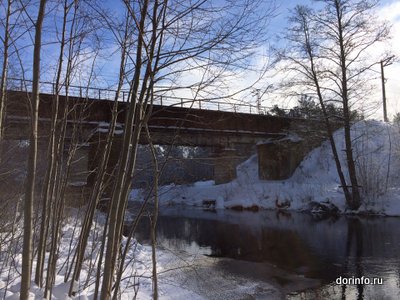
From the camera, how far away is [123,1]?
3283 mm

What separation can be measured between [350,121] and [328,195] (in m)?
5.02

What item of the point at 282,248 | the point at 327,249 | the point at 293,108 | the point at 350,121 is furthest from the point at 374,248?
the point at 293,108

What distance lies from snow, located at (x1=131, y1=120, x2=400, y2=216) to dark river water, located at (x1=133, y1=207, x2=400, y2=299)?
3041mm

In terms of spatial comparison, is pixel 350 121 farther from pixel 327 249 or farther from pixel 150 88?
pixel 150 88

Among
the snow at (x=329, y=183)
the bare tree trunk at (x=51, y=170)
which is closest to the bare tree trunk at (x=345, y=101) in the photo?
the snow at (x=329, y=183)

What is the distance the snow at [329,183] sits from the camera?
2388cm

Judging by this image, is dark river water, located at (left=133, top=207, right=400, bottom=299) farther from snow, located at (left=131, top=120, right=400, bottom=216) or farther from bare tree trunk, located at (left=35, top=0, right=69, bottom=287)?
bare tree trunk, located at (left=35, top=0, right=69, bottom=287)

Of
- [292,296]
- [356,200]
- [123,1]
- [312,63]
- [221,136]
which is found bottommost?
[292,296]

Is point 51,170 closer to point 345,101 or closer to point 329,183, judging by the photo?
point 345,101

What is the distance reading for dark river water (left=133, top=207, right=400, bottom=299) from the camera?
8828 mm

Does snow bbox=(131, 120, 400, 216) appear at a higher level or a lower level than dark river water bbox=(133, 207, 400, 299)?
higher

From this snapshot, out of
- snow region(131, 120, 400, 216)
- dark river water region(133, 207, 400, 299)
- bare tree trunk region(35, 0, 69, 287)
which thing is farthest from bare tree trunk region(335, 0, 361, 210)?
bare tree trunk region(35, 0, 69, 287)

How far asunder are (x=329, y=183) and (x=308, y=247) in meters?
16.7

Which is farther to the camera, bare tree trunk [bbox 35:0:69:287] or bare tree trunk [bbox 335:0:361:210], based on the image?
bare tree trunk [bbox 335:0:361:210]
